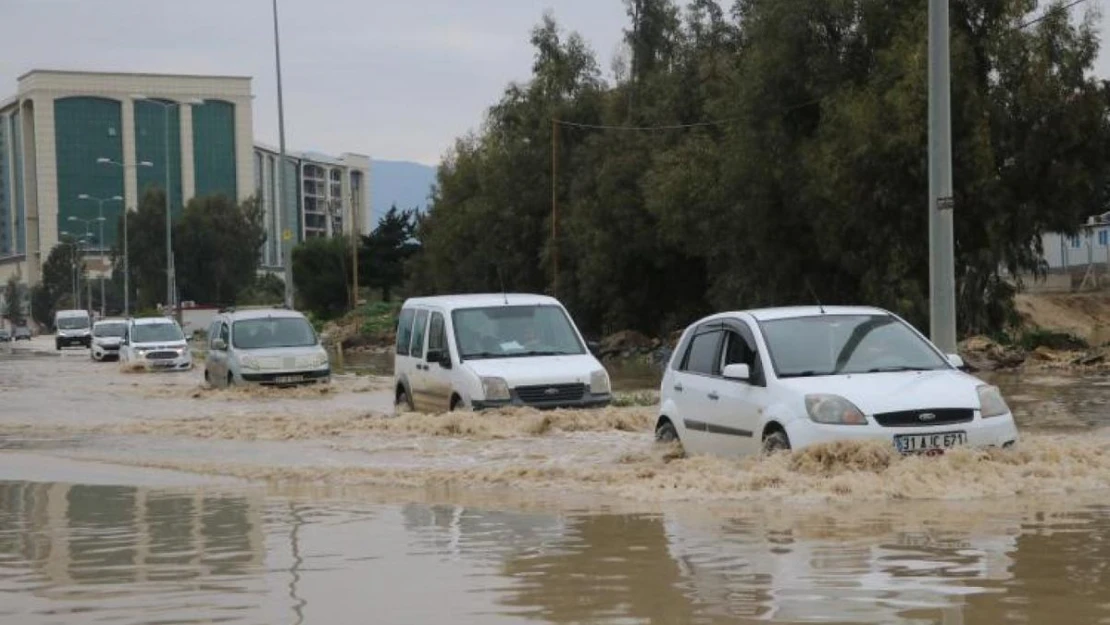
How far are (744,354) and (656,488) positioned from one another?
1488 millimetres

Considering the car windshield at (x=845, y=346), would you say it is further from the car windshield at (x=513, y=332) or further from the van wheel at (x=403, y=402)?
the van wheel at (x=403, y=402)

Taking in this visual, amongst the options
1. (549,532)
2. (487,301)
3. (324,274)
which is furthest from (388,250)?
(549,532)

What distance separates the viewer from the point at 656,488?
11938 millimetres

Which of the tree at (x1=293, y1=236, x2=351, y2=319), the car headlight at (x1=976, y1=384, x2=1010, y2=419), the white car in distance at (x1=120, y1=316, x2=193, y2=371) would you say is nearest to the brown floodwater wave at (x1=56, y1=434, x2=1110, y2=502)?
the car headlight at (x1=976, y1=384, x2=1010, y2=419)

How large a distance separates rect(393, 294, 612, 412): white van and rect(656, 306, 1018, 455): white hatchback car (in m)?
4.15

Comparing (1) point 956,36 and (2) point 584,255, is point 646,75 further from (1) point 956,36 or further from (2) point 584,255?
(1) point 956,36

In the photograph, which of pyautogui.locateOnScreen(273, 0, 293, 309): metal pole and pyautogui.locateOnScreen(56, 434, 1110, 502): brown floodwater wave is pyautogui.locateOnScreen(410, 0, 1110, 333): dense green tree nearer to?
pyautogui.locateOnScreen(273, 0, 293, 309): metal pole

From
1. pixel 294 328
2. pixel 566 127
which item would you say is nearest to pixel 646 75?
pixel 566 127

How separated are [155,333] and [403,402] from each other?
80.2 ft

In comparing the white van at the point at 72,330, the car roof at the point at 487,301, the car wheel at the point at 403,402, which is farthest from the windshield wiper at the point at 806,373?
the white van at the point at 72,330

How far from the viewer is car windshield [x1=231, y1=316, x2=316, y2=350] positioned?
2874 centimetres

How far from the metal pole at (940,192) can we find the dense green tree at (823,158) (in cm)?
1941

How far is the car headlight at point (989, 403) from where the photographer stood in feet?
37.9

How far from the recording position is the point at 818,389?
459 inches
